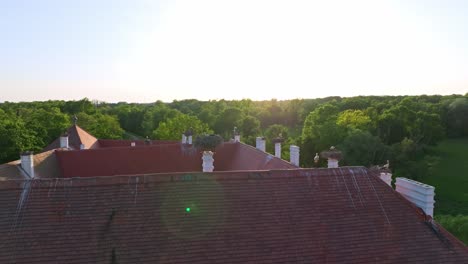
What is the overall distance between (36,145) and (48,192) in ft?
105

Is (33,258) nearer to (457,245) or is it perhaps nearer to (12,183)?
(12,183)

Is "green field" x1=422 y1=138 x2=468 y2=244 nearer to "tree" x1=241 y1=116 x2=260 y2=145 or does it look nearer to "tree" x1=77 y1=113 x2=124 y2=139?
"tree" x1=241 y1=116 x2=260 y2=145

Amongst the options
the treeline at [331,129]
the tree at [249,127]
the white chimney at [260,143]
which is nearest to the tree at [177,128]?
the treeline at [331,129]

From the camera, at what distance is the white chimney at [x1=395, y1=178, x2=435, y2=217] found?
33.9ft

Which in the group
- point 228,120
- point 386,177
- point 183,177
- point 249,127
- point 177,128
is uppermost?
point 183,177

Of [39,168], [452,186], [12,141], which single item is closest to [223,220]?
[39,168]

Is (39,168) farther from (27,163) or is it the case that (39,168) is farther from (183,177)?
(183,177)

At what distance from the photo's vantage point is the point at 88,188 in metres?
9.45

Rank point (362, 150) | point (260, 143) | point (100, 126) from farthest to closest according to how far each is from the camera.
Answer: point (100, 126), point (362, 150), point (260, 143)

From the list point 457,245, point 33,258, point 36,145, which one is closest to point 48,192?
point 33,258

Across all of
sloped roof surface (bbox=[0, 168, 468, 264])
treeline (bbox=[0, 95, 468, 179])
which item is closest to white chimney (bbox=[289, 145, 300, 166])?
sloped roof surface (bbox=[0, 168, 468, 264])

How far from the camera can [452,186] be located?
40.4m

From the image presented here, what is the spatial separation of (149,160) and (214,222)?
1404cm

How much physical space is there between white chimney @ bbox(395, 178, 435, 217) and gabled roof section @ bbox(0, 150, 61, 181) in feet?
49.7
